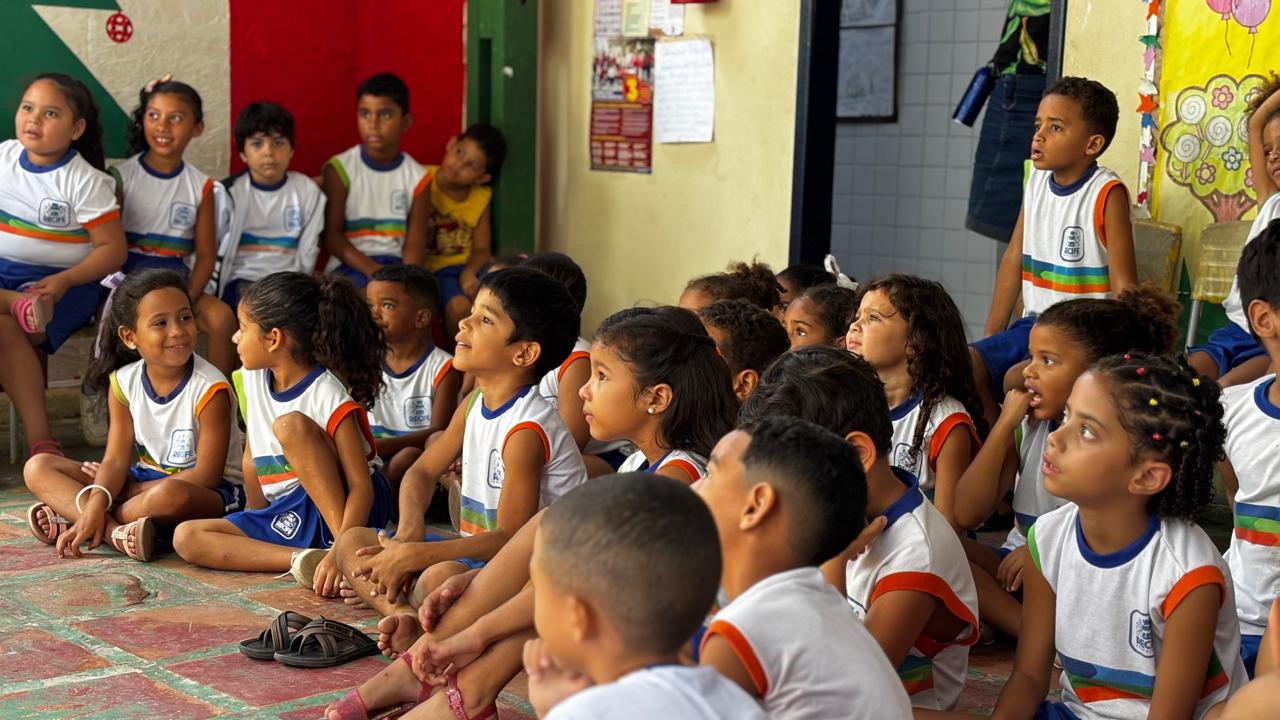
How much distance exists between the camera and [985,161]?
201 inches

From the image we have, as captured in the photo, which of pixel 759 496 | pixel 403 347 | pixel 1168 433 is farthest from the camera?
pixel 403 347

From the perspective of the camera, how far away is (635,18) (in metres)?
6.02

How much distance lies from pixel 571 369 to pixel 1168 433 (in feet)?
6.14

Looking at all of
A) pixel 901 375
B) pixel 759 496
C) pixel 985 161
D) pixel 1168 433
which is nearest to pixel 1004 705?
pixel 1168 433

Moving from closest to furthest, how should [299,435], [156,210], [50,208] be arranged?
[299,435] < [50,208] < [156,210]

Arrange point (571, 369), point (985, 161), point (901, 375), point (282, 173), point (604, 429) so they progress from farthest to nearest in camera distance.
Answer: point (282, 173) → point (985, 161) → point (571, 369) → point (901, 375) → point (604, 429)

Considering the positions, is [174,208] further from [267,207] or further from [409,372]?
[409,372]

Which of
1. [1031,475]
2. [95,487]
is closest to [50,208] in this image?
[95,487]

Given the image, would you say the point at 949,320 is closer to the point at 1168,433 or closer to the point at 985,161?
the point at 1168,433

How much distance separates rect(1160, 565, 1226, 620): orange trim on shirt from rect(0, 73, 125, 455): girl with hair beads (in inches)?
156

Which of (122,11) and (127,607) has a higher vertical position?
(122,11)

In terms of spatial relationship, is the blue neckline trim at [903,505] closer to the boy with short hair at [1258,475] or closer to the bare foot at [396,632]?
the boy with short hair at [1258,475]

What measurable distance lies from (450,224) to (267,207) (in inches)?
32.0

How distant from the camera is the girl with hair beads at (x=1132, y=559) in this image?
7.11 ft
